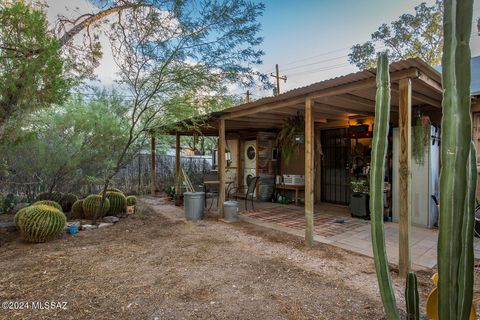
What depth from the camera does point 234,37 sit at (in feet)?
15.4

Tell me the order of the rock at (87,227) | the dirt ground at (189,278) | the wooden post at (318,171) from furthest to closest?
the wooden post at (318,171)
the rock at (87,227)
the dirt ground at (189,278)

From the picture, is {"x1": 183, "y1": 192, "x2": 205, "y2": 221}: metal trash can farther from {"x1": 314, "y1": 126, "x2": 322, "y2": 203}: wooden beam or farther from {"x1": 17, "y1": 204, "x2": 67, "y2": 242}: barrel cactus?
{"x1": 314, "y1": 126, "x2": 322, "y2": 203}: wooden beam

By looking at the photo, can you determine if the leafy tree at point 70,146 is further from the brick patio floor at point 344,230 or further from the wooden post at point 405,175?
the wooden post at point 405,175

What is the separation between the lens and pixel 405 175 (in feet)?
9.20

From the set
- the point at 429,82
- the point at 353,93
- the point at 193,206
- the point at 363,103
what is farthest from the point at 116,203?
the point at 429,82

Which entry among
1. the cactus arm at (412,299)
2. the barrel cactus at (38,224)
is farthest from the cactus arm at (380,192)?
the barrel cactus at (38,224)

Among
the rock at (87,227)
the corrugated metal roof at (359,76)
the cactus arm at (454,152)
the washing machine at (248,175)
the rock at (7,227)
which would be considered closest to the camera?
the cactus arm at (454,152)

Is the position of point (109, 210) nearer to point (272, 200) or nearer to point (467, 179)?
point (272, 200)

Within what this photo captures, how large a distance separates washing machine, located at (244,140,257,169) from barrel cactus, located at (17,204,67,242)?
5329 millimetres

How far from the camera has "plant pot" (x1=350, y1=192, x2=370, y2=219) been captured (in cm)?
527

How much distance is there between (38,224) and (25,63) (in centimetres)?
233

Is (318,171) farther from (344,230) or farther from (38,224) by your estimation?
(38,224)

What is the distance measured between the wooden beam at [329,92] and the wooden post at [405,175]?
86 millimetres

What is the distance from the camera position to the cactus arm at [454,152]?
85cm
